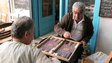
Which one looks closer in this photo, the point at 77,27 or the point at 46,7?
the point at 77,27

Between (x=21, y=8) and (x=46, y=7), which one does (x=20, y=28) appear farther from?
(x=46, y=7)

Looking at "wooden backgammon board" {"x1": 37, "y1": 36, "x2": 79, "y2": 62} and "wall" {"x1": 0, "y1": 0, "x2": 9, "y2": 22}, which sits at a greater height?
"wall" {"x1": 0, "y1": 0, "x2": 9, "y2": 22}

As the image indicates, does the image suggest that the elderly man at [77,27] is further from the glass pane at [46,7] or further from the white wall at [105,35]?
the glass pane at [46,7]

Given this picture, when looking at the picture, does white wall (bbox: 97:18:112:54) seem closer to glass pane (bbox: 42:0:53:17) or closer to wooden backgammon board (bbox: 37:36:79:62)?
wooden backgammon board (bbox: 37:36:79:62)

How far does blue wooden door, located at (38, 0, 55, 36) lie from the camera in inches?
166

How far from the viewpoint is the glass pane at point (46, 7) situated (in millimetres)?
4286

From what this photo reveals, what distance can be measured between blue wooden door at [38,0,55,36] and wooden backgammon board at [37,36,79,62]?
191 cm

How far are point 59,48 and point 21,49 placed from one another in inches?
34.6

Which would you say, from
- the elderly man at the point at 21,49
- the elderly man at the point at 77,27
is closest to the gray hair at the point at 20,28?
the elderly man at the point at 21,49

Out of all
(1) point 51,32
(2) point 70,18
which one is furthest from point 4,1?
(2) point 70,18

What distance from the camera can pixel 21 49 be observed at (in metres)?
1.32

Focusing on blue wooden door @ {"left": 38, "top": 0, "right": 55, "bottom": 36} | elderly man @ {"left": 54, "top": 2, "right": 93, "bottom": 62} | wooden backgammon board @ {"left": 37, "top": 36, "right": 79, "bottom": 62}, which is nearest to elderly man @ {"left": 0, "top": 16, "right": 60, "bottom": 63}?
wooden backgammon board @ {"left": 37, "top": 36, "right": 79, "bottom": 62}

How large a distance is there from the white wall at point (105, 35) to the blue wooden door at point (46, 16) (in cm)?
171

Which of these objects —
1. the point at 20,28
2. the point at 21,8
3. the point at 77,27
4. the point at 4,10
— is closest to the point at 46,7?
the point at 21,8
